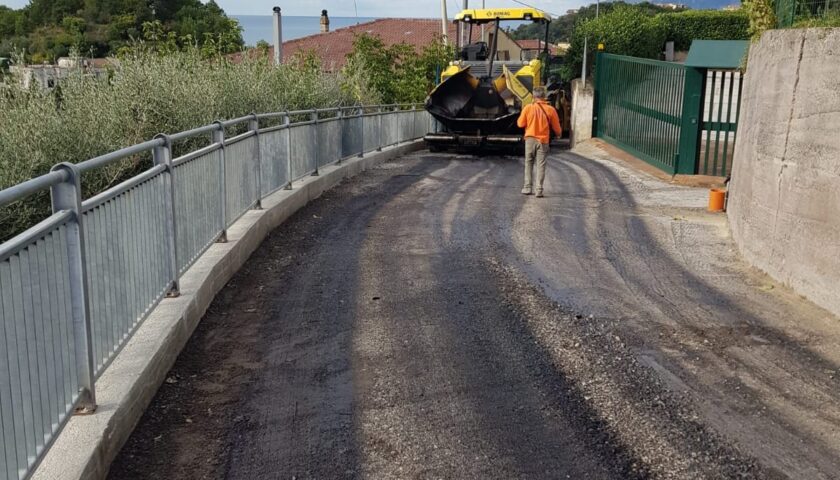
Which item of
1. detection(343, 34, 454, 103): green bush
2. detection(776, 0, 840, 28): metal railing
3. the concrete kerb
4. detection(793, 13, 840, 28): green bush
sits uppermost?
detection(776, 0, 840, 28): metal railing

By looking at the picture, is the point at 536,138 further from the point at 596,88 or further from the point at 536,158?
the point at 596,88

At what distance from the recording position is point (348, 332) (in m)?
6.28

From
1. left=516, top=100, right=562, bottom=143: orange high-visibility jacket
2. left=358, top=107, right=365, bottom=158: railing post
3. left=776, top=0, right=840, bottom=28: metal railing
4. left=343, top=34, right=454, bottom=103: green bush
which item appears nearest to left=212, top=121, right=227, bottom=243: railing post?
left=776, top=0, right=840, bottom=28: metal railing

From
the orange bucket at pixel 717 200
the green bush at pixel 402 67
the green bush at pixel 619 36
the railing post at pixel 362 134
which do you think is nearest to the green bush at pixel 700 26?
the green bush at pixel 619 36

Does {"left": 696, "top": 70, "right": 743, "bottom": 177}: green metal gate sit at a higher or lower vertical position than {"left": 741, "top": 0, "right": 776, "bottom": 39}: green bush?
lower

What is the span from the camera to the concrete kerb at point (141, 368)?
3697 mm

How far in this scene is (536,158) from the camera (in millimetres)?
13875

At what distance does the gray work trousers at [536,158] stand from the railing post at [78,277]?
1014cm

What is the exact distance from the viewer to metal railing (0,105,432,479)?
3.25 meters

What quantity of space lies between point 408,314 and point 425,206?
5818mm

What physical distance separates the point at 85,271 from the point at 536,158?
34.8ft

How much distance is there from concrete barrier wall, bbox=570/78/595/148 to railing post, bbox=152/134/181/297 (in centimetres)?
1928

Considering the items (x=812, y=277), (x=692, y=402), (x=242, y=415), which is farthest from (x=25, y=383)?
(x=812, y=277)

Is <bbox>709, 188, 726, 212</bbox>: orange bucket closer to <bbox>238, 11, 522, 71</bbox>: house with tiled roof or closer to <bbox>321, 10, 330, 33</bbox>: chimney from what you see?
<bbox>238, 11, 522, 71</bbox>: house with tiled roof
